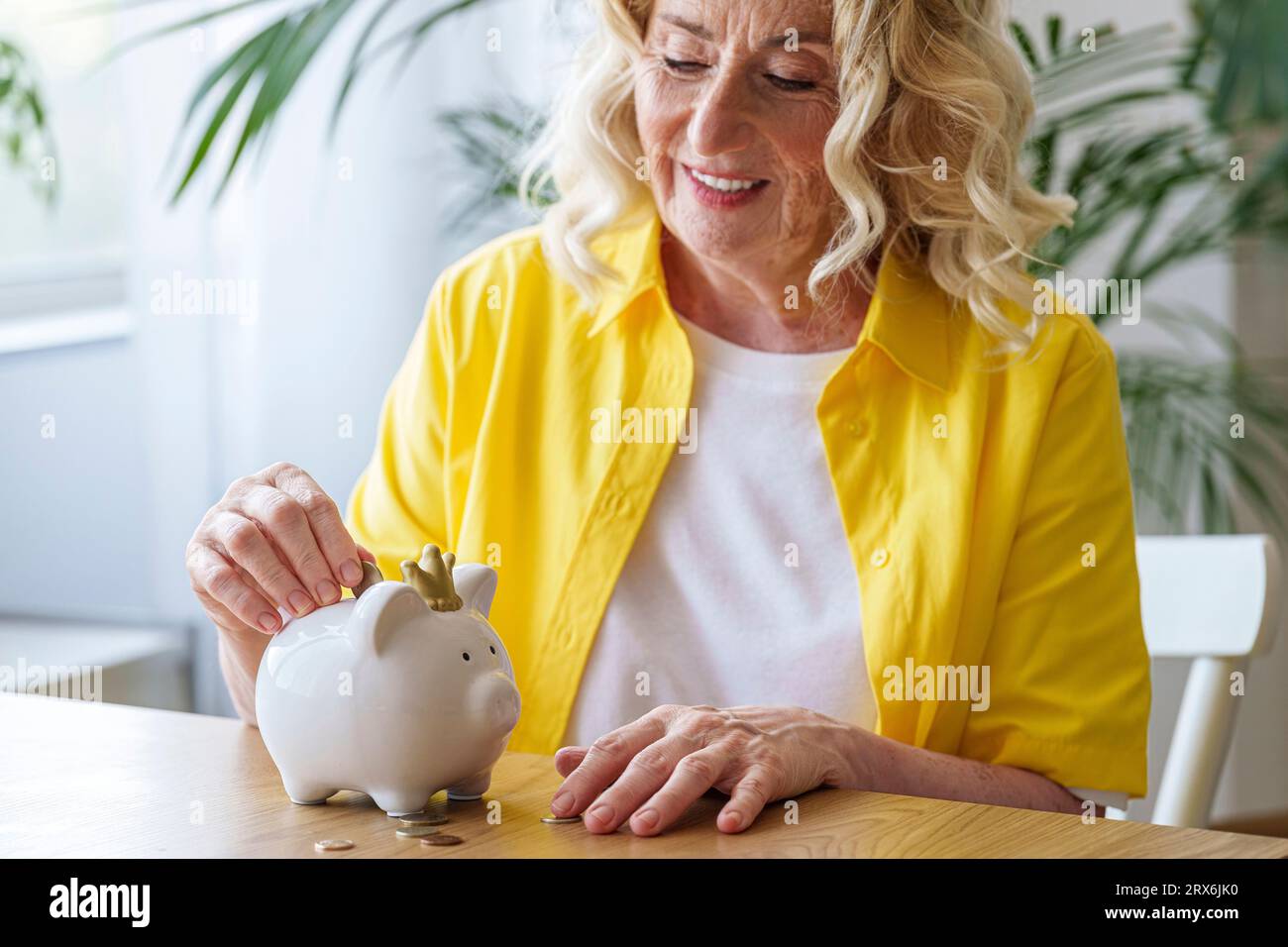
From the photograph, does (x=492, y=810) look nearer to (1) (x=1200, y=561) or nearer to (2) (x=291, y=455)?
(1) (x=1200, y=561)

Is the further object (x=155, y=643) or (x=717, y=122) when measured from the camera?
(x=155, y=643)

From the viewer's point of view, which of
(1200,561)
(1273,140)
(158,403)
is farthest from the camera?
(1273,140)

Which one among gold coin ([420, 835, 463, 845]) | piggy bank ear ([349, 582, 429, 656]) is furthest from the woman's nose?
gold coin ([420, 835, 463, 845])

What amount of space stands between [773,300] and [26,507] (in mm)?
1594

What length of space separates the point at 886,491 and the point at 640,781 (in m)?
0.55

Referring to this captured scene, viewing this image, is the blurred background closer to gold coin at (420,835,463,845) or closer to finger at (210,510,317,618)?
finger at (210,510,317,618)

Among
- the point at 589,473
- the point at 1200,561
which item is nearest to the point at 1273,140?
the point at 1200,561

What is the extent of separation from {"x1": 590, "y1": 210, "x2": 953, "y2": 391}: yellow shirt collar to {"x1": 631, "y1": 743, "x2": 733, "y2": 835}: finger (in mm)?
560

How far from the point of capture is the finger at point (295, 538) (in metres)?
0.95

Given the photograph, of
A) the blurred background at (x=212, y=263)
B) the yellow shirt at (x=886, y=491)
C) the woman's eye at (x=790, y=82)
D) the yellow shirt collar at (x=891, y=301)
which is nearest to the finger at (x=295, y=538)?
the yellow shirt at (x=886, y=491)

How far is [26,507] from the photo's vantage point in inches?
98.0

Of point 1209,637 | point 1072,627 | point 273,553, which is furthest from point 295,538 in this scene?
point 1209,637

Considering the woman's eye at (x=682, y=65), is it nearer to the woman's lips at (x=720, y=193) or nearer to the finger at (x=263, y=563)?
the woman's lips at (x=720, y=193)
